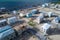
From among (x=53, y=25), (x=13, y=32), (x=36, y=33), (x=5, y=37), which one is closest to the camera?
(x=5, y=37)

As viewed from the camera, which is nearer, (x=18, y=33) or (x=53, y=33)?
(x=18, y=33)

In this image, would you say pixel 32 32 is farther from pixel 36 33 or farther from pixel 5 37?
pixel 5 37

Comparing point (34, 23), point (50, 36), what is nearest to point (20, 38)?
point (50, 36)

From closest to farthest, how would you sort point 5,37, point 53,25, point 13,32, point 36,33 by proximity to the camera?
point 5,37 < point 13,32 < point 36,33 < point 53,25

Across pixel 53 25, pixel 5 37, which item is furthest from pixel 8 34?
pixel 53 25

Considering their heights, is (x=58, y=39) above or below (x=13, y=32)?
below

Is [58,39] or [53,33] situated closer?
[58,39]

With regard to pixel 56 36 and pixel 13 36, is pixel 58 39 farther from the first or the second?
pixel 13 36

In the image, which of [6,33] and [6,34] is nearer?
[6,34]
